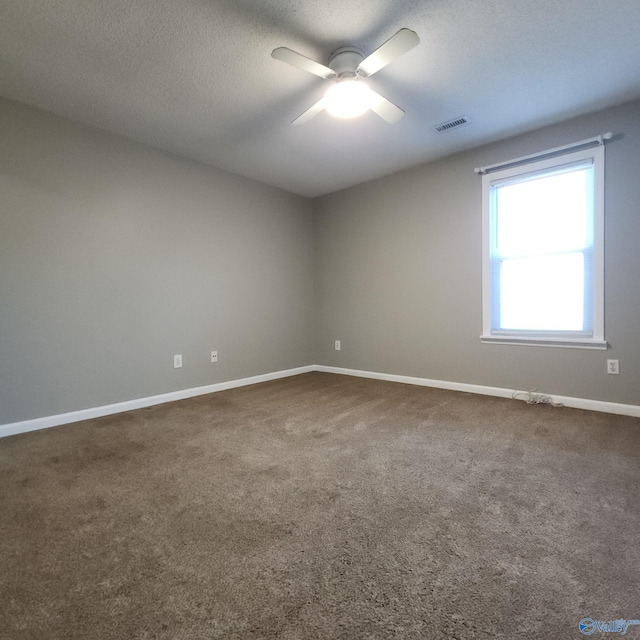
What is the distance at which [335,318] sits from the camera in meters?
4.54

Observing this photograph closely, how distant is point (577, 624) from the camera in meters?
0.90

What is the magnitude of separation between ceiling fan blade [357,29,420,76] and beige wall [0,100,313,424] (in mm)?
2190

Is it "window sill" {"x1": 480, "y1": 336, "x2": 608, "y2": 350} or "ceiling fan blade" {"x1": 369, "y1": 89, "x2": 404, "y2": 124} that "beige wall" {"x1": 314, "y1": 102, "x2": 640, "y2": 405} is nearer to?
"window sill" {"x1": 480, "y1": 336, "x2": 608, "y2": 350}

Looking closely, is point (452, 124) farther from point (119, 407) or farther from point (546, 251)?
point (119, 407)

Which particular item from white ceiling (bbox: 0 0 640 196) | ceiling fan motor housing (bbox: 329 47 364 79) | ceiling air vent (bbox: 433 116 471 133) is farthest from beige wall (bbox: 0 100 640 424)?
ceiling fan motor housing (bbox: 329 47 364 79)

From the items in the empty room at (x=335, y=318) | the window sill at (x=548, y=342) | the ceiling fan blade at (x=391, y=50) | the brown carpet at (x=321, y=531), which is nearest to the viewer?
the brown carpet at (x=321, y=531)

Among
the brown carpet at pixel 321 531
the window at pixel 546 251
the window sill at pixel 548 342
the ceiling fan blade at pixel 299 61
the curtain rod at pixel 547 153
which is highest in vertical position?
the ceiling fan blade at pixel 299 61

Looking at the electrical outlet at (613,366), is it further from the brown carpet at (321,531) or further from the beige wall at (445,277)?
the brown carpet at (321,531)

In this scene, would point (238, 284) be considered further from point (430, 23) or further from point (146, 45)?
point (430, 23)

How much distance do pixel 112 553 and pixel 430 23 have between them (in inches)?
111

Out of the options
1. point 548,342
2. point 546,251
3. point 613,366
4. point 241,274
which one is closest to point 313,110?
point 241,274

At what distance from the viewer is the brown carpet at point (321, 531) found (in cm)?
93

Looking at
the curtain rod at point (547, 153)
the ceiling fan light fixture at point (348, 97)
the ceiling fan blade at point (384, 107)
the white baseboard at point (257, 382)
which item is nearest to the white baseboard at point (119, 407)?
the white baseboard at point (257, 382)

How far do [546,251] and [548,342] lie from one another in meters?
0.80
